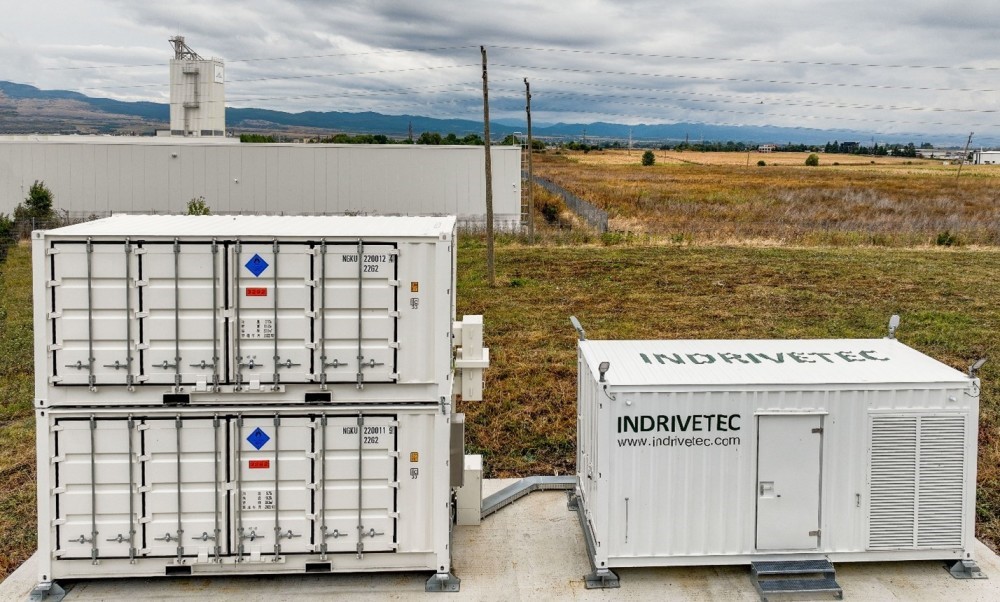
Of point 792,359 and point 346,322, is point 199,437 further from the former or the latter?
point 792,359

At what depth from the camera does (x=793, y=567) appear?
8648mm

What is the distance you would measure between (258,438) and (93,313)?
6.49 feet

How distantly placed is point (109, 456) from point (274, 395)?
5.64 ft

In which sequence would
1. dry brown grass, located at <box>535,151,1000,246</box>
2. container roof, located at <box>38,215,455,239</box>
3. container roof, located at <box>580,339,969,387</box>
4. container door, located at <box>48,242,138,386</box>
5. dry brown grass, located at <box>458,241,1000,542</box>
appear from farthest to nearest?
dry brown grass, located at <box>535,151,1000,246</box>, dry brown grass, located at <box>458,241,1000,542</box>, container roof, located at <box>580,339,969,387</box>, container roof, located at <box>38,215,455,239</box>, container door, located at <box>48,242,138,386</box>

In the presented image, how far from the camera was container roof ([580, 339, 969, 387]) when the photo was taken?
873cm

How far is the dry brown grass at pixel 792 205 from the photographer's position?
39.9m

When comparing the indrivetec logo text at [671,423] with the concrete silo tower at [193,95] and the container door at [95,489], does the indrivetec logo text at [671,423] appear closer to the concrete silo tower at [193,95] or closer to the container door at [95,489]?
the container door at [95,489]

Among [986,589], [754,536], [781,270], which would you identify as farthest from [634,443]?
[781,270]

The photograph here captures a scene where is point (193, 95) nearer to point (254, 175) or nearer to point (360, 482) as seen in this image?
point (254, 175)

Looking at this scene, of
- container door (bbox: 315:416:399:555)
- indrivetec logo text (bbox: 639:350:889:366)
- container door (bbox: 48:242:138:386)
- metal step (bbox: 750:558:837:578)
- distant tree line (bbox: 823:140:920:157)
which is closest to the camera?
container door (bbox: 48:242:138:386)

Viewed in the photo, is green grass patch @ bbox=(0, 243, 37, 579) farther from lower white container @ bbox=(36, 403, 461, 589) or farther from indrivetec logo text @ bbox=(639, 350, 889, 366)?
indrivetec logo text @ bbox=(639, 350, 889, 366)

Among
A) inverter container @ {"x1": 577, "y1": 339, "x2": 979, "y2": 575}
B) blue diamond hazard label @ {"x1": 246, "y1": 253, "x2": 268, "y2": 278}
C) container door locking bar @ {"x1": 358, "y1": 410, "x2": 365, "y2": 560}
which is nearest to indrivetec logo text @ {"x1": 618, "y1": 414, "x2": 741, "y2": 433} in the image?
inverter container @ {"x1": 577, "y1": 339, "x2": 979, "y2": 575}

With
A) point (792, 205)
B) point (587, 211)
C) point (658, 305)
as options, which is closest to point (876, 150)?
point (792, 205)

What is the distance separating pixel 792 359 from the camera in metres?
9.59
